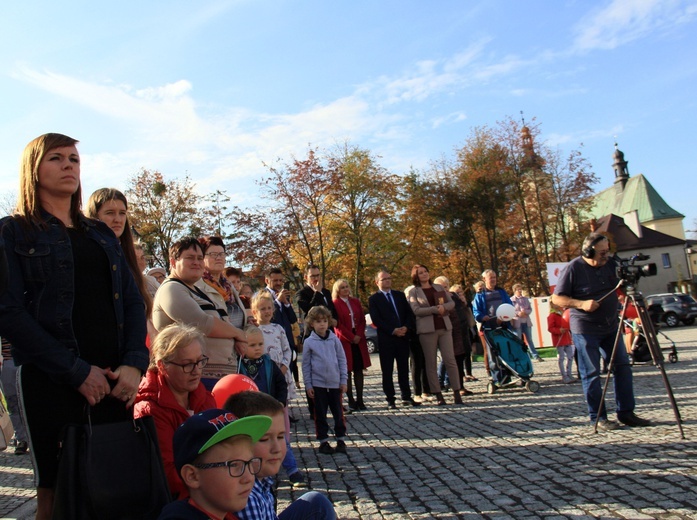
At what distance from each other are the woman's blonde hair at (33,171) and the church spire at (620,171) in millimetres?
96569

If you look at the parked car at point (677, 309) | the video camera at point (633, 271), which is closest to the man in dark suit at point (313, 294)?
the video camera at point (633, 271)

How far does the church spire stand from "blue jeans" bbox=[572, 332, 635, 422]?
3598 inches

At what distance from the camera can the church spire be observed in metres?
90.9

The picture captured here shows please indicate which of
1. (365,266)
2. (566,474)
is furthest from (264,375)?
(365,266)

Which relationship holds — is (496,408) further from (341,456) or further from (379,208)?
(379,208)

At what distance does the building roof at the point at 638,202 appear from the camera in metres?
84.1

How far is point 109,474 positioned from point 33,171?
4.80 feet

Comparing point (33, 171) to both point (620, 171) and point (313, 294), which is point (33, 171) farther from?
point (620, 171)

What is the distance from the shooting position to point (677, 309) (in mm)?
32719

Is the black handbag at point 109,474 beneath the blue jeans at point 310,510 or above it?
above

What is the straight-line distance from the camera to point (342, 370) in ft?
24.4

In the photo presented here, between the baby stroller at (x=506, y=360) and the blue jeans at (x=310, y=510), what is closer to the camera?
the blue jeans at (x=310, y=510)

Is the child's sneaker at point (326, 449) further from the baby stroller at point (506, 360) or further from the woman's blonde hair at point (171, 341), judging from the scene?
the baby stroller at point (506, 360)

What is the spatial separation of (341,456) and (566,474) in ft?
8.18
